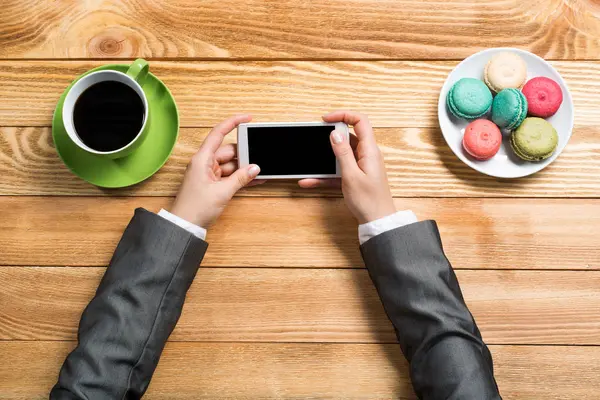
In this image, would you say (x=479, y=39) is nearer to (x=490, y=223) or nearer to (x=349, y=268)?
(x=490, y=223)

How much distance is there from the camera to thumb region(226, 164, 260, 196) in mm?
882

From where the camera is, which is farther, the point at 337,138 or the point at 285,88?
the point at 285,88

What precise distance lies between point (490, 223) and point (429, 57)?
1.06 ft

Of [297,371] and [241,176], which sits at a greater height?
[241,176]

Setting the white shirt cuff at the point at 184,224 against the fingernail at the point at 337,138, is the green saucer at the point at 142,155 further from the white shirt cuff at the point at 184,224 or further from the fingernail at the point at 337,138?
the fingernail at the point at 337,138

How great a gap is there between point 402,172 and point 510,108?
210 millimetres

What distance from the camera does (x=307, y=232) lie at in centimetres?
97

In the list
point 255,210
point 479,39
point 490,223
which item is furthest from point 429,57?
point 255,210

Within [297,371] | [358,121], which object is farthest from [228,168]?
[297,371]

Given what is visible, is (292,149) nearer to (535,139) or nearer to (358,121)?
(358,121)

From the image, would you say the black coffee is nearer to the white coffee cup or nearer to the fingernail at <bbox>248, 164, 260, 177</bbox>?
the white coffee cup

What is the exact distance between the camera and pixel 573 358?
3.13ft

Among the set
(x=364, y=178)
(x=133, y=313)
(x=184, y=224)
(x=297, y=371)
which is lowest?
(x=297, y=371)

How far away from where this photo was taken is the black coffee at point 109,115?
33.7 inches
